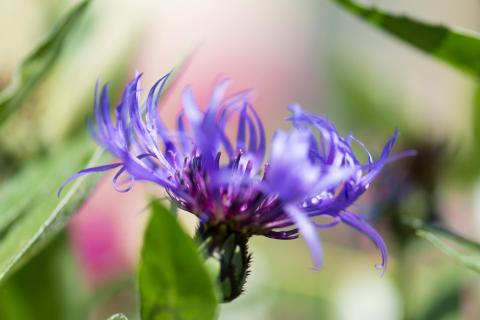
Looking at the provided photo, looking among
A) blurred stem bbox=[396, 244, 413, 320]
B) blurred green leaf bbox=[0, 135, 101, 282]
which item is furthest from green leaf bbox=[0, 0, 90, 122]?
blurred stem bbox=[396, 244, 413, 320]

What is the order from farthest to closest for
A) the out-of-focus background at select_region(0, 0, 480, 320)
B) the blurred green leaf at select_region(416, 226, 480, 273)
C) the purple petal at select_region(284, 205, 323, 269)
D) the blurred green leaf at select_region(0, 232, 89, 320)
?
1. the out-of-focus background at select_region(0, 0, 480, 320)
2. the blurred green leaf at select_region(0, 232, 89, 320)
3. the blurred green leaf at select_region(416, 226, 480, 273)
4. the purple petal at select_region(284, 205, 323, 269)

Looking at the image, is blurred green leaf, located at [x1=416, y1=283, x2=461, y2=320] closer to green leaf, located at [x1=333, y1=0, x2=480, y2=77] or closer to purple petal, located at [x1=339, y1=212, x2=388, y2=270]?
green leaf, located at [x1=333, y1=0, x2=480, y2=77]

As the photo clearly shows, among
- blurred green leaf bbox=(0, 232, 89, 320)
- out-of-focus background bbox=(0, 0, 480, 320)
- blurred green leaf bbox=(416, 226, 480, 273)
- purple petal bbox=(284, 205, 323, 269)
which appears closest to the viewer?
purple petal bbox=(284, 205, 323, 269)

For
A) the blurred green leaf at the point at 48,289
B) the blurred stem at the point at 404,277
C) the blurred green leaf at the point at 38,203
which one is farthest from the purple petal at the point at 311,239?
the blurred stem at the point at 404,277

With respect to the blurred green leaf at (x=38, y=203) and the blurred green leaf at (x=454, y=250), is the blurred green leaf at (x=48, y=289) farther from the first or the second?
the blurred green leaf at (x=454, y=250)

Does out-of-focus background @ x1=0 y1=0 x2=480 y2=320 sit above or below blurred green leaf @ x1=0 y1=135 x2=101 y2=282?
below

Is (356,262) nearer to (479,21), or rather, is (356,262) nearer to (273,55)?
(273,55)
